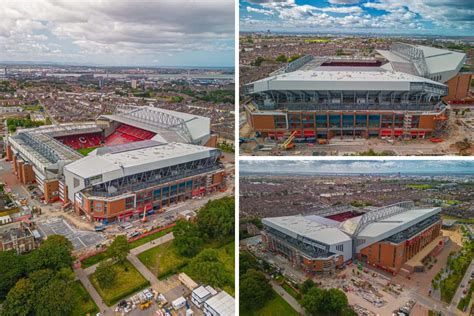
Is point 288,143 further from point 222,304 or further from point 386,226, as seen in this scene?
point 222,304

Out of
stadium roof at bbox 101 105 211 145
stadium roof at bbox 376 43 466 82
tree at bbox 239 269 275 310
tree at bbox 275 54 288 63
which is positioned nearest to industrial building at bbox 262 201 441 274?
tree at bbox 239 269 275 310

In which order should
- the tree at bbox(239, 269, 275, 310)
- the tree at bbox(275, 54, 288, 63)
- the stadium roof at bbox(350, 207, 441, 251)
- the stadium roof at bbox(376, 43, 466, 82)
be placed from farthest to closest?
the tree at bbox(275, 54, 288, 63) → the stadium roof at bbox(376, 43, 466, 82) → the stadium roof at bbox(350, 207, 441, 251) → the tree at bbox(239, 269, 275, 310)

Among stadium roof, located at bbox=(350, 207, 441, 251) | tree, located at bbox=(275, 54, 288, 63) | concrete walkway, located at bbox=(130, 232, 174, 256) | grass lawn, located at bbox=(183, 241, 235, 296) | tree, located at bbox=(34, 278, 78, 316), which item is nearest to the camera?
tree, located at bbox=(34, 278, 78, 316)

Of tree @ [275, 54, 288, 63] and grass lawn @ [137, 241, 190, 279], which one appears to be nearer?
grass lawn @ [137, 241, 190, 279]

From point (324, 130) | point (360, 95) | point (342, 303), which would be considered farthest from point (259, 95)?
point (342, 303)

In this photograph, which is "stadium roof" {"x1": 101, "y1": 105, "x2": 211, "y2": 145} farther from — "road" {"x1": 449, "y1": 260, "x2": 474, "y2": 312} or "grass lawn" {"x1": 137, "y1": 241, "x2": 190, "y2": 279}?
"road" {"x1": 449, "y1": 260, "x2": 474, "y2": 312}

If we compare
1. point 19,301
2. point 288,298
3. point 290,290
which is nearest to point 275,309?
point 288,298

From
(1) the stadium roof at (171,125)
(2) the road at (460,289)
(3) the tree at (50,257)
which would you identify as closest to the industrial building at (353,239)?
(2) the road at (460,289)
